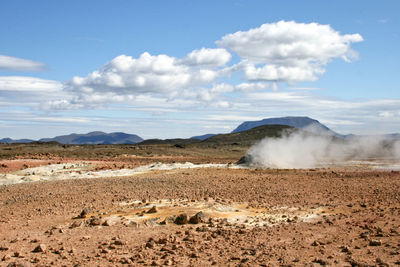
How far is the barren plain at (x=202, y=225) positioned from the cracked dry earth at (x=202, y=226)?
25mm

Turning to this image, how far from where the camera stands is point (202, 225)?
1076cm

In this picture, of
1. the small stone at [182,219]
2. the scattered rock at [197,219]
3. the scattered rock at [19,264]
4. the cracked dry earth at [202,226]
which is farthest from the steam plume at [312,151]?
the scattered rock at [19,264]

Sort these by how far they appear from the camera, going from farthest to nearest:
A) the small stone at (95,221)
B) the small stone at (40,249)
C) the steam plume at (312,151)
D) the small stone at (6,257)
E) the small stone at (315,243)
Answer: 1. the steam plume at (312,151)
2. the small stone at (95,221)
3. the small stone at (315,243)
4. the small stone at (40,249)
5. the small stone at (6,257)

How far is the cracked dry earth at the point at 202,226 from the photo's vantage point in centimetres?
835

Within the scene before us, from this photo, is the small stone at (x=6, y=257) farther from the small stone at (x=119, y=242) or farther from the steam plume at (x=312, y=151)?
the steam plume at (x=312, y=151)

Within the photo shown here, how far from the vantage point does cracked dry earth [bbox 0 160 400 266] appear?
329 inches

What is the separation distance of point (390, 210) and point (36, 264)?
33.5ft

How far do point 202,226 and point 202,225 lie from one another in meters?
0.13

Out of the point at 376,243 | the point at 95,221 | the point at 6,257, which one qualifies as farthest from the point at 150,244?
the point at 376,243

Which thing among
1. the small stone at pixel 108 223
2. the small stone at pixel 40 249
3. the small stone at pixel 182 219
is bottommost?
the small stone at pixel 40 249

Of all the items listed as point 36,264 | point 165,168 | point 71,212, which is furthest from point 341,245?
point 165,168

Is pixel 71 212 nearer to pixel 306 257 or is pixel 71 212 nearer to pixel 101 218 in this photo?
pixel 101 218

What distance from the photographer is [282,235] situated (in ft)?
32.3

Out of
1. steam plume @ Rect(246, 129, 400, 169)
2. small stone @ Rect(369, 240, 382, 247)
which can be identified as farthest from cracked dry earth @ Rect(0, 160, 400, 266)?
steam plume @ Rect(246, 129, 400, 169)
